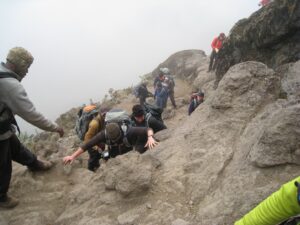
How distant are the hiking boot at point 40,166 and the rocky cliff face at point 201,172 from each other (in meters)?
0.12

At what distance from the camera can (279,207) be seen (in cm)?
267

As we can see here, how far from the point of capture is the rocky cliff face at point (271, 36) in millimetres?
9883

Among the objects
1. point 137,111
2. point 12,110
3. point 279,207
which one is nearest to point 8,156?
point 12,110

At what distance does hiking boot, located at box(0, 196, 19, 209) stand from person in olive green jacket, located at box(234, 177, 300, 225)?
439cm

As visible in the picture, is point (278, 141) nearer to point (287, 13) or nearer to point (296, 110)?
point (296, 110)

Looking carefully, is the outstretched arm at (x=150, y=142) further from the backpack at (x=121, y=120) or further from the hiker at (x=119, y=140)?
the backpack at (x=121, y=120)

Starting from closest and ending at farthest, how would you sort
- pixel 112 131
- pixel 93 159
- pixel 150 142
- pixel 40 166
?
pixel 112 131
pixel 40 166
pixel 150 142
pixel 93 159

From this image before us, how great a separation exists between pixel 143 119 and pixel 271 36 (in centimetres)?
585

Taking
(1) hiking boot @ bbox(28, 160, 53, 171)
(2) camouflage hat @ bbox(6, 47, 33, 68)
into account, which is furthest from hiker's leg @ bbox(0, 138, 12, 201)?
(2) camouflage hat @ bbox(6, 47, 33, 68)

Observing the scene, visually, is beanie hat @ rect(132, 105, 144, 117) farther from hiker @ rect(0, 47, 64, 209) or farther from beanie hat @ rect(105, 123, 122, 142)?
hiker @ rect(0, 47, 64, 209)

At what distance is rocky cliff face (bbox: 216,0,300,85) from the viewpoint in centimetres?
988

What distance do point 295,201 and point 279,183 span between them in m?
1.45

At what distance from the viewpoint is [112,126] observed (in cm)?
608

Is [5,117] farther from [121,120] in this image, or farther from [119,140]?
[121,120]
